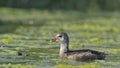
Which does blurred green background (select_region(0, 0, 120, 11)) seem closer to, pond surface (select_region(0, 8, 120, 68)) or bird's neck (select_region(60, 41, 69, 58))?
pond surface (select_region(0, 8, 120, 68))

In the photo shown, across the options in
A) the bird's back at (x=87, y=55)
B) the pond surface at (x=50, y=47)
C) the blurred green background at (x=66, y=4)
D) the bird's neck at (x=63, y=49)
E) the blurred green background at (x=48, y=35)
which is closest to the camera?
the pond surface at (x=50, y=47)

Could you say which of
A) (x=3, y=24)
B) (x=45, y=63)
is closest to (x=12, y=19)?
(x=3, y=24)

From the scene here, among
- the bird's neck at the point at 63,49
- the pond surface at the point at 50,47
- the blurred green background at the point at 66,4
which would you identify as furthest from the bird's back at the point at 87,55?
the blurred green background at the point at 66,4

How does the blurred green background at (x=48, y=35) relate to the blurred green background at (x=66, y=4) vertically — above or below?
below

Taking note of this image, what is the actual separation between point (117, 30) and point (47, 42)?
7.95 meters

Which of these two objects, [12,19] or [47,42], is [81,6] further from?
[47,42]

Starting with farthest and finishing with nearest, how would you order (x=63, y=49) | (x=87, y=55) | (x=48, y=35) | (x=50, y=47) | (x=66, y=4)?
(x=66, y=4) → (x=48, y=35) → (x=50, y=47) → (x=63, y=49) → (x=87, y=55)

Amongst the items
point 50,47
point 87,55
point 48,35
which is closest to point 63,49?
point 87,55

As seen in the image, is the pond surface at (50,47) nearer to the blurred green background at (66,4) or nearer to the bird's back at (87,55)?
the bird's back at (87,55)

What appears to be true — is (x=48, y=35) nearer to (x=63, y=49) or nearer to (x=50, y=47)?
(x=50, y=47)

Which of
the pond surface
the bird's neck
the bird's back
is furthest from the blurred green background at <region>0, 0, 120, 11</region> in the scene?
the bird's back

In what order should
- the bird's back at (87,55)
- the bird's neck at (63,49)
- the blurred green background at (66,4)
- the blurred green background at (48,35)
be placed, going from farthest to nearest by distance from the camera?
the blurred green background at (66,4) < the bird's neck at (63,49) < the bird's back at (87,55) < the blurred green background at (48,35)

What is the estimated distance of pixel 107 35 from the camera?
84.9 feet

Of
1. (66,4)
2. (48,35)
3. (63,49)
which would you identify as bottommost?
(63,49)
